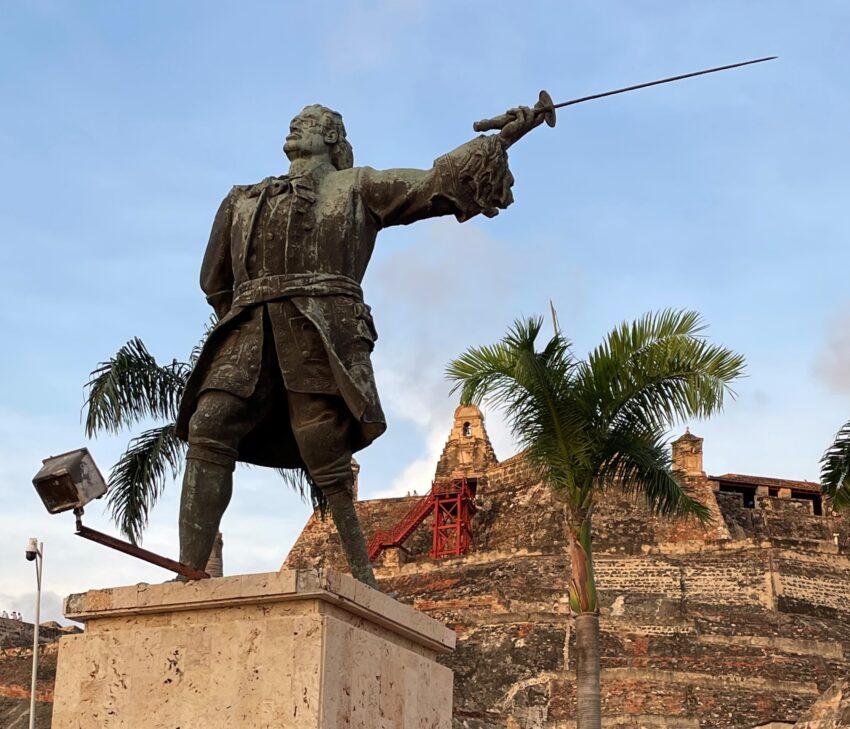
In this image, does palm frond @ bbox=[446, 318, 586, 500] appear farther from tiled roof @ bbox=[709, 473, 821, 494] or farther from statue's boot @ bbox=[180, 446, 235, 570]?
tiled roof @ bbox=[709, 473, 821, 494]

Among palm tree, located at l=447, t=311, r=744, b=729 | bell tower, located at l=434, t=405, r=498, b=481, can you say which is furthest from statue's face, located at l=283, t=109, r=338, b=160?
bell tower, located at l=434, t=405, r=498, b=481

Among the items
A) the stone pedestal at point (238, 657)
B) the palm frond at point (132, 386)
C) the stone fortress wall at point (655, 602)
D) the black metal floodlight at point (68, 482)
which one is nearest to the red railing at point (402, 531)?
the stone fortress wall at point (655, 602)

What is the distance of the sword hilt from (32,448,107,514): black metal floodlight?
2.00 m

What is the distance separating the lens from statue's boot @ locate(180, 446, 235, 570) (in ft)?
16.8

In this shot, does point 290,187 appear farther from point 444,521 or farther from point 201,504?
point 444,521

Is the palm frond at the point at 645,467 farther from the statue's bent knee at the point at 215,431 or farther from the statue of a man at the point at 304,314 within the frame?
the statue's bent knee at the point at 215,431

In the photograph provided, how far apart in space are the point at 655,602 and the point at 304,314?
25382 millimetres

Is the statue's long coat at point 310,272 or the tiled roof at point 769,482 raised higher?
the tiled roof at point 769,482

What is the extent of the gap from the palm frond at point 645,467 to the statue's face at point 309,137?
7.77 meters

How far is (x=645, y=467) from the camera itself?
13258 mm

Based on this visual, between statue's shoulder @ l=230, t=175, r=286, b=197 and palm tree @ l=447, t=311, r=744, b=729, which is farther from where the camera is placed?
palm tree @ l=447, t=311, r=744, b=729

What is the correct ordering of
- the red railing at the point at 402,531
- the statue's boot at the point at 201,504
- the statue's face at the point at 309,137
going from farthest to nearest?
the red railing at the point at 402,531 → the statue's face at the point at 309,137 → the statue's boot at the point at 201,504

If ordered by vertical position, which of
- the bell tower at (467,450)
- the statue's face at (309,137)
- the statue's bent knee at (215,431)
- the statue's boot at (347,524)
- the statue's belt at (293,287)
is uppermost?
the bell tower at (467,450)

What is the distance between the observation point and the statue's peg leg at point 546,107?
5566 millimetres
